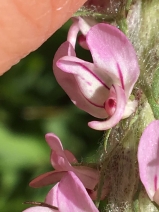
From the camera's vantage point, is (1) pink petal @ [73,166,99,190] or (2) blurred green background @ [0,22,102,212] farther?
(2) blurred green background @ [0,22,102,212]

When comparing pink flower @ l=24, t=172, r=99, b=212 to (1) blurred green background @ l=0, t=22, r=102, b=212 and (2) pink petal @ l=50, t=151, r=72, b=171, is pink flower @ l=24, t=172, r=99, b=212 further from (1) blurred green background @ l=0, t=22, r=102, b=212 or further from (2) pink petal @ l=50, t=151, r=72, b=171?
(1) blurred green background @ l=0, t=22, r=102, b=212

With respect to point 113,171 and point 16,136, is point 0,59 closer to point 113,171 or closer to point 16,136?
point 113,171

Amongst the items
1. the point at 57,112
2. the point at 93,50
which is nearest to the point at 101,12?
the point at 93,50

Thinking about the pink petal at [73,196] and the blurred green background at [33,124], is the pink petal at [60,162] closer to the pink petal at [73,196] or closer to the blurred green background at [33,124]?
the pink petal at [73,196]

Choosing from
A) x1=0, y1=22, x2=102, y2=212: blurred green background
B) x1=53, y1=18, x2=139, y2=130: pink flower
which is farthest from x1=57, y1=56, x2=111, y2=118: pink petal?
x1=0, y1=22, x2=102, y2=212: blurred green background

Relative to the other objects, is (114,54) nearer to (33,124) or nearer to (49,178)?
(49,178)

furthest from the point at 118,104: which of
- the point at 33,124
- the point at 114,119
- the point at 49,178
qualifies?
the point at 33,124

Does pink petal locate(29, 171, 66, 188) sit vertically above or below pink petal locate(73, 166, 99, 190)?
below
